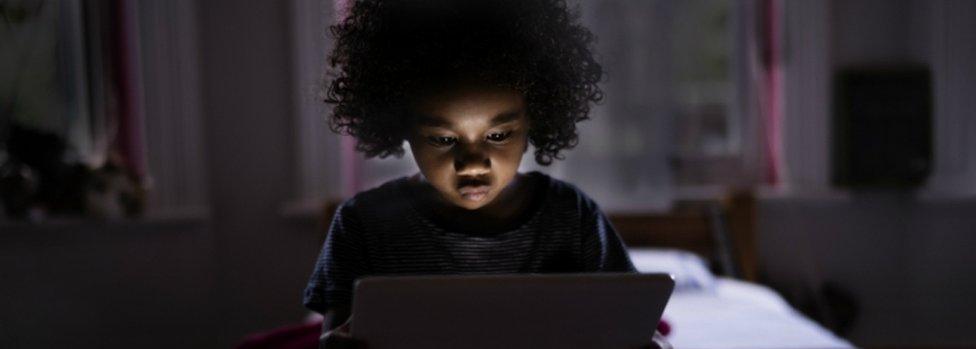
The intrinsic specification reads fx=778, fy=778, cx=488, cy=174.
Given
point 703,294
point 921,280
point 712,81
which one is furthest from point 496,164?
point 921,280

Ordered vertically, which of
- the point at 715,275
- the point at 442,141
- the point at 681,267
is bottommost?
the point at 715,275

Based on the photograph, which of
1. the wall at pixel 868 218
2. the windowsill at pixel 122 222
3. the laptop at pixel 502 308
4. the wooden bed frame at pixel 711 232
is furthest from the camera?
the wall at pixel 868 218

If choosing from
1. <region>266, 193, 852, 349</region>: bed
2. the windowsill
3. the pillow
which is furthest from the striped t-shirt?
the windowsill

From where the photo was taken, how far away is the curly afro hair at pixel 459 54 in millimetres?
589

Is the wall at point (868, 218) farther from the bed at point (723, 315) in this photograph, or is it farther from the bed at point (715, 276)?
the bed at point (723, 315)

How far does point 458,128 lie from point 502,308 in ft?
0.45

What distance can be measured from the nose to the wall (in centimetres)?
237

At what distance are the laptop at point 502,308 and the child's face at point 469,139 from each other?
0.09 metres

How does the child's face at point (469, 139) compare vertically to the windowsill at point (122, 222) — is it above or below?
above

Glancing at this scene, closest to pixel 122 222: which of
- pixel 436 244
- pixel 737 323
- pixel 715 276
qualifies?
pixel 737 323

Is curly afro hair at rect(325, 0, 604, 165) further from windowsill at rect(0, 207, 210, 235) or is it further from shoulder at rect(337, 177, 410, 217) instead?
windowsill at rect(0, 207, 210, 235)

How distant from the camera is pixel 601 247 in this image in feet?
2.18

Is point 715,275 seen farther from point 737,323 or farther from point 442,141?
point 442,141

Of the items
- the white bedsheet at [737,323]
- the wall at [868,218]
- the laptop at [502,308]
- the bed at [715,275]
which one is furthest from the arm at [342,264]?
the wall at [868,218]
